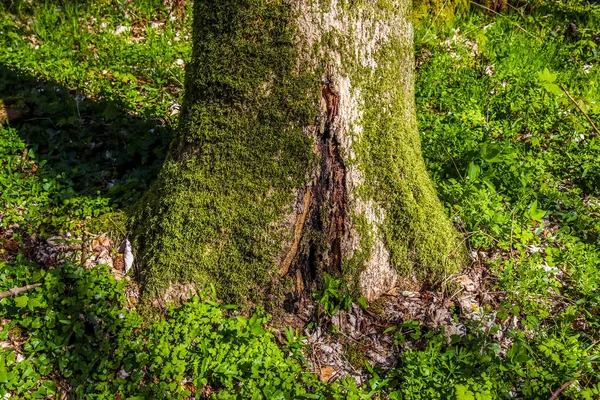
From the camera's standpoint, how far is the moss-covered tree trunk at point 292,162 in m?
2.28

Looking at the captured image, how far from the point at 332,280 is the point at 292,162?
0.69 m

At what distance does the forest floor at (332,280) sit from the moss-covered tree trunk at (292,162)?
0.19 m

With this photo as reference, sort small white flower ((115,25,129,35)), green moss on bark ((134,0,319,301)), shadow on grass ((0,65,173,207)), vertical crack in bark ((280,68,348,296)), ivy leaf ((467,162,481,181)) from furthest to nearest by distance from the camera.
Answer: small white flower ((115,25,129,35))
shadow on grass ((0,65,173,207))
ivy leaf ((467,162,481,181))
vertical crack in bark ((280,68,348,296))
green moss on bark ((134,0,319,301))

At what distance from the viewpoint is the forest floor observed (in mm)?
2277

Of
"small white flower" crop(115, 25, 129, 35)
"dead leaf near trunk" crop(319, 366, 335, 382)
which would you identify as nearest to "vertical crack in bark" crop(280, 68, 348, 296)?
"dead leaf near trunk" crop(319, 366, 335, 382)

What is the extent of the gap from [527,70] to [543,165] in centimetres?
142

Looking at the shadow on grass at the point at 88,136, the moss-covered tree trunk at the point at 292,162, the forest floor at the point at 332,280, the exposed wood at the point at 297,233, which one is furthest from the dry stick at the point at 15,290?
the exposed wood at the point at 297,233

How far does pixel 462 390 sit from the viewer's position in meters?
2.10

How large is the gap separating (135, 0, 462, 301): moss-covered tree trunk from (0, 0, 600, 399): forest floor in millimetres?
186

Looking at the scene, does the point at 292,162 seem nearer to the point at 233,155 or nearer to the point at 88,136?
→ the point at 233,155

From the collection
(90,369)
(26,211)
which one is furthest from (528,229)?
(26,211)

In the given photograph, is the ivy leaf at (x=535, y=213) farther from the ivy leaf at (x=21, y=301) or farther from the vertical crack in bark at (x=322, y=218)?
the ivy leaf at (x=21, y=301)

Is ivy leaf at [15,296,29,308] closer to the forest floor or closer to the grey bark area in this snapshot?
the forest floor

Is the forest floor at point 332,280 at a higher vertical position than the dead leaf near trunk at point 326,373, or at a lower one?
higher
